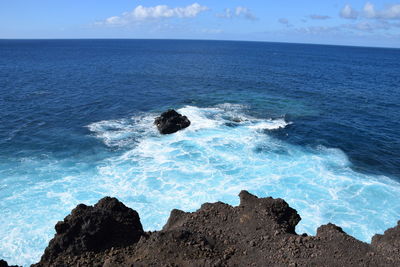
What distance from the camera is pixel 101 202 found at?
83.6ft

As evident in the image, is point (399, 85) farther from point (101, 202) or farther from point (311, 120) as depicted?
point (101, 202)

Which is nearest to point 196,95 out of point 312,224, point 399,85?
point 312,224

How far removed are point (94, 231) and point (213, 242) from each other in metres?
8.57

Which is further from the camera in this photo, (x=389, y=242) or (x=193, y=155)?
(x=193, y=155)

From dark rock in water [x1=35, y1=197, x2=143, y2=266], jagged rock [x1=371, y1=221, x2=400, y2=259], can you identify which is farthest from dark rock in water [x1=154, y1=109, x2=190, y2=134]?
jagged rock [x1=371, y1=221, x2=400, y2=259]

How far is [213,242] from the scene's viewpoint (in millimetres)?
22859

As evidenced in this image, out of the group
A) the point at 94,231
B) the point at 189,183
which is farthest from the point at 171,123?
the point at 94,231

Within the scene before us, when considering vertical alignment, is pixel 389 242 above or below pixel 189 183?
above

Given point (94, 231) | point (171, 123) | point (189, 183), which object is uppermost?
point (171, 123)

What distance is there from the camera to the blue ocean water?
34.2 m

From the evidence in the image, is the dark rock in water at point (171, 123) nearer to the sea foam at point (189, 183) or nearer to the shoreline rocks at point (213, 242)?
the sea foam at point (189, 183)

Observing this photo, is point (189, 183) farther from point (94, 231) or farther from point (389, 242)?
point (389, 242)

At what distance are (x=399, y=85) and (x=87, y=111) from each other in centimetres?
9420

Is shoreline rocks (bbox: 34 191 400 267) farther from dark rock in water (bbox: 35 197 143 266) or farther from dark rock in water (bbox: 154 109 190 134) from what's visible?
dark rock in water (bbox: 154 109 190 134)
